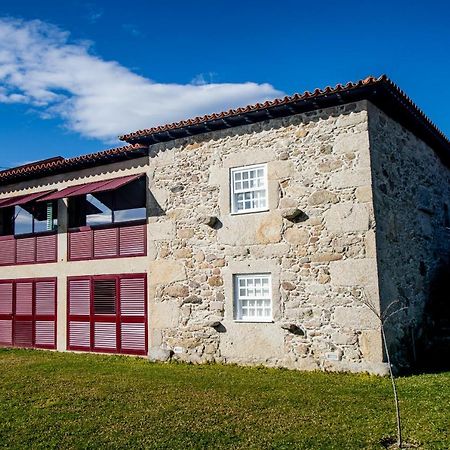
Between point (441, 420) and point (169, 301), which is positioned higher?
point (169, 301)

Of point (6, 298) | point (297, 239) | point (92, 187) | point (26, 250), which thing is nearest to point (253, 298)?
point (297, 239)

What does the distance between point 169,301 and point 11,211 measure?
9.26 meters

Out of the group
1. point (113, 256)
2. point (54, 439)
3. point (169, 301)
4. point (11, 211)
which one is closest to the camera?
point (54, 439)

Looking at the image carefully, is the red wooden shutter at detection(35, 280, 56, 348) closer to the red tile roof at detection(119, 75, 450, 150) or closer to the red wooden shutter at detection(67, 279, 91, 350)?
the red wooden shutter at detection(67, 279, 91, 350)

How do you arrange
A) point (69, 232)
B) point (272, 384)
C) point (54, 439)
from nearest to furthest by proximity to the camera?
point (54, 439), point (272, 384), point (69, 232)

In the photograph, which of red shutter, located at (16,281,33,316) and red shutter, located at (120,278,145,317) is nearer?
red shutter, located at (120,278,145,317)

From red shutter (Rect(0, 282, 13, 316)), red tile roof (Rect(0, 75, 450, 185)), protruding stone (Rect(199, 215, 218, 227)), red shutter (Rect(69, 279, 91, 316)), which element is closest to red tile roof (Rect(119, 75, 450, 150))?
red tile roof (Rect(0, 75, 450, 185))

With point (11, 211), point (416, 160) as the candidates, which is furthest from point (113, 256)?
point (416, 160)

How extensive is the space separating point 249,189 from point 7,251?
405 inches

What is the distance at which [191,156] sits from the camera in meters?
13.8

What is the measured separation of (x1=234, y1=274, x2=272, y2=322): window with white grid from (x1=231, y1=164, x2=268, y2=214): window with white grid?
1.78 metres

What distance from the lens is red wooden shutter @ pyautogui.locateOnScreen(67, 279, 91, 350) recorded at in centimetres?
1551

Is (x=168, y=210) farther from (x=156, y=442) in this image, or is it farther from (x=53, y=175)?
(x=156, y=442)

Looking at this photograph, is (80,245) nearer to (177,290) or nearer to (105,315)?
(105,315)
